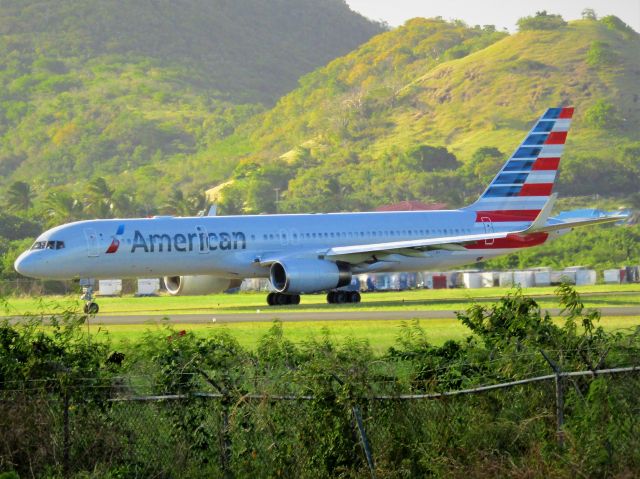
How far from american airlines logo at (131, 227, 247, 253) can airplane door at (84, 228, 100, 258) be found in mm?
1198

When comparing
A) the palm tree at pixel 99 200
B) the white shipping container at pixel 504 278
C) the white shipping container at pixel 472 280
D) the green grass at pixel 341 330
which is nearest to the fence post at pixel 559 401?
the green grass at pixel 341 330

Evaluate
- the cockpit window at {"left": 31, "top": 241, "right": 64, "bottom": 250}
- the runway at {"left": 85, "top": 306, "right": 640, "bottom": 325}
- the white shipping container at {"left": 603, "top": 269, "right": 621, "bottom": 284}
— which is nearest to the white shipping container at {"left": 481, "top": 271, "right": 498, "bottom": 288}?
the white shipping container at {"left": 603, "top": 269, "right": 621, "bottom": 284}

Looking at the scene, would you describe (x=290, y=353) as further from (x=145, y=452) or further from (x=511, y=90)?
(x=511, y=90)

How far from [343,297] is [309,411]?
32.7 m

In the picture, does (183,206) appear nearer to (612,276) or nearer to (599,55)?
(612,276)

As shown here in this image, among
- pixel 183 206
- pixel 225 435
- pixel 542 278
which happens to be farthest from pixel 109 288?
pixel 225 435

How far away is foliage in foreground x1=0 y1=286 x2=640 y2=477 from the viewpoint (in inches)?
536

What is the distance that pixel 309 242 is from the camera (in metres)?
47.4

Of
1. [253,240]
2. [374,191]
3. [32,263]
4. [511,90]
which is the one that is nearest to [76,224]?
[32,263]

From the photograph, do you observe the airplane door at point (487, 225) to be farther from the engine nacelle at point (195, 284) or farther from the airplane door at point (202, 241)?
the airplane door at point (202, 241)

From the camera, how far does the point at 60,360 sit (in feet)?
50.4

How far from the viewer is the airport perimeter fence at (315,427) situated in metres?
13.3

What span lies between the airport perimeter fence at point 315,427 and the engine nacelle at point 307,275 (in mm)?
28455

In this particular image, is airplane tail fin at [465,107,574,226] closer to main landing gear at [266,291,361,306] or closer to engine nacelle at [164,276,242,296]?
main landing gear at [266,291,361,306]
